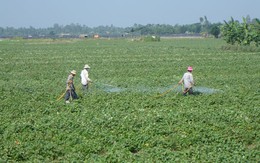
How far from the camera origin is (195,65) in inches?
1291

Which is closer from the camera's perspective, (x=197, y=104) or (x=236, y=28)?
(x=197, y=104)

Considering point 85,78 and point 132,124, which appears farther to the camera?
point 85,78

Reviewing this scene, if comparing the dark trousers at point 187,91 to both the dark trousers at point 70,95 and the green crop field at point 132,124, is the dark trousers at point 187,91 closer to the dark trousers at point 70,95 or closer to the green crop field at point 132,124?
the green crop field at point 132,124

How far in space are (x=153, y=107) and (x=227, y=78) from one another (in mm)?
9568

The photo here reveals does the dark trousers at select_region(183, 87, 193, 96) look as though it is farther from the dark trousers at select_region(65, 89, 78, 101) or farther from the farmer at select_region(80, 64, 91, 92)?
the dark trousers at select_region(65, 89, 78, 101)

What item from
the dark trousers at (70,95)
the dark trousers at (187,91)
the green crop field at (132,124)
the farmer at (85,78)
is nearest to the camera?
the green crop field at (132,124)

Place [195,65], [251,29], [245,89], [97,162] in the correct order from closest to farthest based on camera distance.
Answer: [97,162]
[245,89]
[195,65]
[251,29]

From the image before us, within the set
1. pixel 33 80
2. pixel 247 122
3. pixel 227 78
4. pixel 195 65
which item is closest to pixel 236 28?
pixel 195 65

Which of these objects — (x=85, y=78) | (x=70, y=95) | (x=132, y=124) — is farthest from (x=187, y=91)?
(x=132, y=124)

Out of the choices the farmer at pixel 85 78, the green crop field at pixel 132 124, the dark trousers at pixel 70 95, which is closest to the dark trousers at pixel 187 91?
the green crop field at pixel 132 124

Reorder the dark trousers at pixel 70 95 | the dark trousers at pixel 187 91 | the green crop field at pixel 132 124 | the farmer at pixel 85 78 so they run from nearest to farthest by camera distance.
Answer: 1. the green crop field at pixel 132 124
2. the dark trousers at pixel 70 95
3. the dark trousers at pixel 187 91
4. the farmer at pixel 85 78

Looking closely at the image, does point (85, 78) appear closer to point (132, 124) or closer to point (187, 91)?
point (187, 91)

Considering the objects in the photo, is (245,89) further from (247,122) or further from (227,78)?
(247,122)

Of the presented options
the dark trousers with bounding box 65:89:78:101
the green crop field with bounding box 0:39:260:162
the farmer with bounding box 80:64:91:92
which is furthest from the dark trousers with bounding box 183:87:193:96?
the dark trousers with bounding box 65:89:78:101
